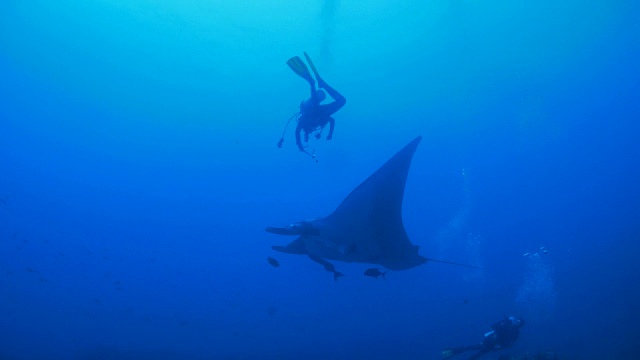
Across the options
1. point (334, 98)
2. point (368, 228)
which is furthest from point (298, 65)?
point (368, 228)

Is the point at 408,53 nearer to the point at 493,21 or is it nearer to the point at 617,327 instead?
the point at 493,21

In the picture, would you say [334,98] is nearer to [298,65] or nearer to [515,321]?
[298,65]

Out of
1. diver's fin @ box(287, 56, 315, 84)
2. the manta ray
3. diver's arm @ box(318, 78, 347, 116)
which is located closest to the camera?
the manta ray

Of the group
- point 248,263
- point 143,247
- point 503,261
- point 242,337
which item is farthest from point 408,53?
point 143,247

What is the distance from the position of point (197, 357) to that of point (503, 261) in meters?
44.8

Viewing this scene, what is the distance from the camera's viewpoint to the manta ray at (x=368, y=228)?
18.8 ft

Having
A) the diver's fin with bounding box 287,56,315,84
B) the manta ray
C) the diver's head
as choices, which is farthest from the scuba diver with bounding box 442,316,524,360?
the diver's fin with bounding box 287,56,315,84

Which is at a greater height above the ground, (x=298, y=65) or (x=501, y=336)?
(x=298, y=65)

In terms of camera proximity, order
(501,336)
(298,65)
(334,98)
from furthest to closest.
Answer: (501,336), (334,98), (298,65)

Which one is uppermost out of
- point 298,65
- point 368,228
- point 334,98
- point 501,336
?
point 334,98

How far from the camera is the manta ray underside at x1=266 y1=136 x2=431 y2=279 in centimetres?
574

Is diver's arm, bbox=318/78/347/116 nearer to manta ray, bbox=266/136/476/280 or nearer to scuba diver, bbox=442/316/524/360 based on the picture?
manta ray, bbox=266/136/476/280

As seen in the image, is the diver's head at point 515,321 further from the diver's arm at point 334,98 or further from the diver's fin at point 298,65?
the diver's fin at point 298,65

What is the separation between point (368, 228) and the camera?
6.32 meters
